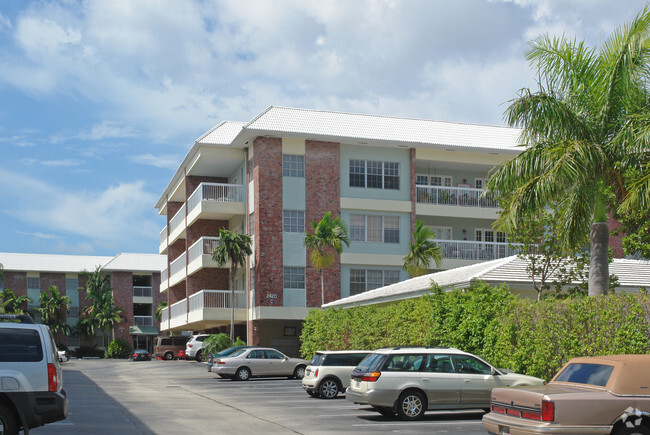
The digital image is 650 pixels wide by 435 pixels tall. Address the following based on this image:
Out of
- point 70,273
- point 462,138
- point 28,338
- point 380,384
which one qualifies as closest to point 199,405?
point 380,384

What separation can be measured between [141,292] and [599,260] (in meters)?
A: 72.3

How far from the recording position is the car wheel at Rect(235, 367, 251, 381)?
108 feet

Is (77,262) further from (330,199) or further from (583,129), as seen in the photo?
(583,129)

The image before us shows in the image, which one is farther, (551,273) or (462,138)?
(462,138)

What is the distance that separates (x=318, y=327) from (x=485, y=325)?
561 inches

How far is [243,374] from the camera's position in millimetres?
33000

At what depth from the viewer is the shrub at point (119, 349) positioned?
78625 millimetres

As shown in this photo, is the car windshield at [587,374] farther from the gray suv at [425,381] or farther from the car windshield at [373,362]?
the car windshield at [373,362]

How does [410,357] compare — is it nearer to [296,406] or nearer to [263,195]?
[296,406]

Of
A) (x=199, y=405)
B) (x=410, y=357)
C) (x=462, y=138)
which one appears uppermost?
(x=462, y=138)

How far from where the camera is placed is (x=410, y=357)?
17469mm

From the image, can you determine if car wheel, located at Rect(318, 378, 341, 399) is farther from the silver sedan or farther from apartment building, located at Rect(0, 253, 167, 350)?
apartment building, located at Rect(0, 253, 167, 350)

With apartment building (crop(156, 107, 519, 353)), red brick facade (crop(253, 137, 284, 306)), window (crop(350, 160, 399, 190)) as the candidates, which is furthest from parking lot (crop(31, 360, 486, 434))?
window (crop(350, 160, 399, 190))

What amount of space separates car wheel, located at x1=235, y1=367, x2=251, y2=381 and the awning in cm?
5309
